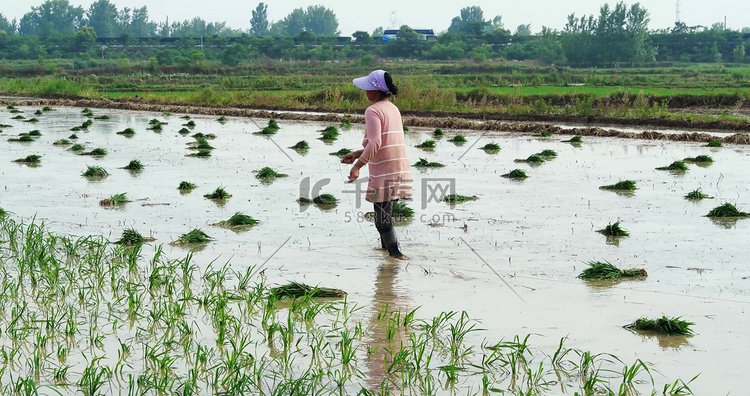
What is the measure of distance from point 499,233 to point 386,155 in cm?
196

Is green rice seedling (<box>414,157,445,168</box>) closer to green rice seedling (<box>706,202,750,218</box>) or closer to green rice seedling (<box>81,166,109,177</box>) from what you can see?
green rice seedling (<box>81,166,109,177</box>)

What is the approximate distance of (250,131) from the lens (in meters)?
19.6

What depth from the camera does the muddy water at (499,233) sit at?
488cm

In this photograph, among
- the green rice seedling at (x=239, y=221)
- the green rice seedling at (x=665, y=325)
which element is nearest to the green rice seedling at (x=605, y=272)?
the green rice seedling at (x=665, y=325)

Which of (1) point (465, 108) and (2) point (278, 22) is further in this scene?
(2) point (278, 22)

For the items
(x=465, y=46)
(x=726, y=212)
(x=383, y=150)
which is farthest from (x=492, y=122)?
(x=465, y=46)

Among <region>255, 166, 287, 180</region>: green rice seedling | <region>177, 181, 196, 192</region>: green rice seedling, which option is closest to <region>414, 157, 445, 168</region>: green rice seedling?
<region>255, 166, 287, 180</region>: green rice seedling

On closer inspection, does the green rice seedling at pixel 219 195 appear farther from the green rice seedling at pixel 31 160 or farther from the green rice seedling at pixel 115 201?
the green rice seedling at pixel 31 160

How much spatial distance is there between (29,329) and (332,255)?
2.68m

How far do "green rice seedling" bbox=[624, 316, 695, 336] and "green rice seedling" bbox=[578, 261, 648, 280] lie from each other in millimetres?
1135

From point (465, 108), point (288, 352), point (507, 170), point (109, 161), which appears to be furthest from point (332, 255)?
point (465, 108)

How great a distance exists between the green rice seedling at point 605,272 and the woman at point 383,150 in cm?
144

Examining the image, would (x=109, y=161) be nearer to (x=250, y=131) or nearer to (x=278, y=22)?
(x=250, y=131)

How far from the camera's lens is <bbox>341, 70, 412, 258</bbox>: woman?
5949 millimetres
